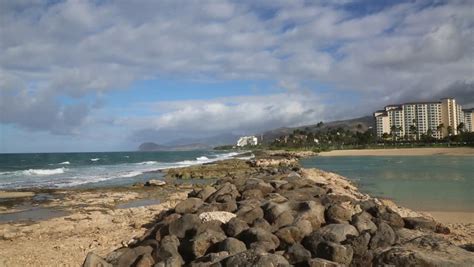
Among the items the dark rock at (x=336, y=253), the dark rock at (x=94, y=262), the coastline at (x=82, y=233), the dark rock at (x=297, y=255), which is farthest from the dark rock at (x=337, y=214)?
the dark rock at (x=94, y=262)

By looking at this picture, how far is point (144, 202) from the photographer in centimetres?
2077

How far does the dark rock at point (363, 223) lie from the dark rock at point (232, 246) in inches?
107

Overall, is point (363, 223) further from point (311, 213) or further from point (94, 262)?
point (94, 262)

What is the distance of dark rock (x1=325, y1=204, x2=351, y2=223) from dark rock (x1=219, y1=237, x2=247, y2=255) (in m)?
2.73

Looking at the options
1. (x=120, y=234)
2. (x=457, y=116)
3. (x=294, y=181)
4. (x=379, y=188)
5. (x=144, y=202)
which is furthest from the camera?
(x=457, y=116)

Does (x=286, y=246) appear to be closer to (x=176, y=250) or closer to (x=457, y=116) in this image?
(x=176, y=250)

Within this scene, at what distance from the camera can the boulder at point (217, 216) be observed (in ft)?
33.7

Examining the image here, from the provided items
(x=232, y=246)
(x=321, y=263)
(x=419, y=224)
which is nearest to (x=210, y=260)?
(x=232, y=246)

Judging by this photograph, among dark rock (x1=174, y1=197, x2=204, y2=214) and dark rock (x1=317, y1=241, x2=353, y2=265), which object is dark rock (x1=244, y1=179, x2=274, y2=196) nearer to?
dark rock (x1=174, y1=197, x2=204, y2=214)

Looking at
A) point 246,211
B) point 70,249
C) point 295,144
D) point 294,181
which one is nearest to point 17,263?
point 70,249

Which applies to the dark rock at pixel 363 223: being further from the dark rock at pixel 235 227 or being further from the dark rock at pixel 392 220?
the dark rock at pixel 235 227

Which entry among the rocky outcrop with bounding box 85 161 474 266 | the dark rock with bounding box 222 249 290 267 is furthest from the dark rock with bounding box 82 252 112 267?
the dark rock with bounding box 222 249 290 267

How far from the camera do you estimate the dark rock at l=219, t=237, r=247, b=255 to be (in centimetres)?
834

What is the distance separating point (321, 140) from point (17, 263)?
144009mm
